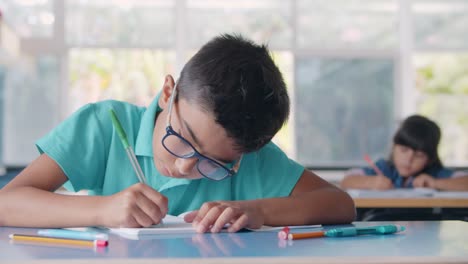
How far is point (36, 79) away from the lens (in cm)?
530

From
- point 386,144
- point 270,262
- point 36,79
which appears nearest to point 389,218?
point 270,262

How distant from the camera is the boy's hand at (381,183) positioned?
336cm

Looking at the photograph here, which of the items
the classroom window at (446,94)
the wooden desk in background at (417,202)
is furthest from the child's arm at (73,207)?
the classroom window at (446,94)

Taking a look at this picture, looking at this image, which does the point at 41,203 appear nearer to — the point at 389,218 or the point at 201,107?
the point at 201,107

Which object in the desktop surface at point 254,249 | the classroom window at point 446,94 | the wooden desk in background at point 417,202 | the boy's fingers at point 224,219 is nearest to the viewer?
the desktop surface at point 254,249

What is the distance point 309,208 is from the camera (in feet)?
4.53

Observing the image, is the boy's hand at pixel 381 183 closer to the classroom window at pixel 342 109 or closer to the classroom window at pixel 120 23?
the classroom window at pixel 342 109

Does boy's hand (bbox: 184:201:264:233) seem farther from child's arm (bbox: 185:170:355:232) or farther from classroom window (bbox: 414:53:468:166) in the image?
classroom window (bbox: 414:53:468:166)

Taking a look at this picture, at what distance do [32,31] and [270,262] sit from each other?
15.8 feet

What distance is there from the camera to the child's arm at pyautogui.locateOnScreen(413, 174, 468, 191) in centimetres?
340

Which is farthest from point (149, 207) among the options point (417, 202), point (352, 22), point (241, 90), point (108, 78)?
point (352, 22)

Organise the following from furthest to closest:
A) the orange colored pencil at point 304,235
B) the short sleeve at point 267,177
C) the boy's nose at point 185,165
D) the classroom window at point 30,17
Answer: the classroom window at point 30,17, the short sleeve at point 267,177, the boy's nose at point 185,165, the orange colored pencil at point 304,235

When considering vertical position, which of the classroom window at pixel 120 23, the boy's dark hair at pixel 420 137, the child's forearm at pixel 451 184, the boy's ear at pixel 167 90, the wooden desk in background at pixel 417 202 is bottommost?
the child's forearm at pixel 451 184

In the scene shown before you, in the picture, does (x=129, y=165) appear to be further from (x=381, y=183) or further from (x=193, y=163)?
(x=381, y=183)
